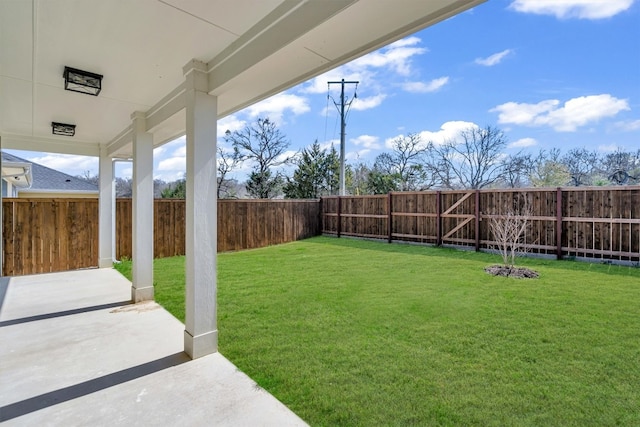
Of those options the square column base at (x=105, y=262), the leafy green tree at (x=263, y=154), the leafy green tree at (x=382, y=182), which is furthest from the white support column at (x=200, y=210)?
the leafy green tree at (x=263, y=154)

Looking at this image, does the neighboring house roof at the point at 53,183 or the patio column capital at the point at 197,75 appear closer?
the patio column capital at the point at 197,75

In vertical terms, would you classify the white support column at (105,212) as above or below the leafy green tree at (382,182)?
below

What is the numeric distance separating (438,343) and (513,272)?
3.49m

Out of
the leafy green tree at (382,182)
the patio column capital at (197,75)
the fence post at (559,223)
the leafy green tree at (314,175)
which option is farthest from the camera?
the leafy green tree at (314,175)

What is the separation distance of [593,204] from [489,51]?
1088 centimetres

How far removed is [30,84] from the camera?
3279 millimetres

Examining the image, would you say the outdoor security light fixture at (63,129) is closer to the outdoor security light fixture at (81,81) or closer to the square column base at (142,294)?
the outdoor security light fixture at (81,81)

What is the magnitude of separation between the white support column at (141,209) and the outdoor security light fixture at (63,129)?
4.64 ft

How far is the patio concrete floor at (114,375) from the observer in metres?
2.05

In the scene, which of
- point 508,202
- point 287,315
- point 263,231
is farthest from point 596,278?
point 263,231

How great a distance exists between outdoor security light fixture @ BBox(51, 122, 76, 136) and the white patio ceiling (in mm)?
1271

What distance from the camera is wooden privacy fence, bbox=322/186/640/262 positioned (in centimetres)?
636

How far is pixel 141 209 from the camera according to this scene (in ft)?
14.6

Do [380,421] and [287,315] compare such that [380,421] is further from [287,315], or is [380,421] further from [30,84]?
[30,84]
